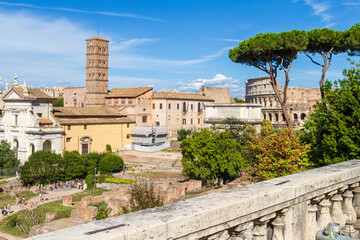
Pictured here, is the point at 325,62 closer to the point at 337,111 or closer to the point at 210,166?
the point at 210,166

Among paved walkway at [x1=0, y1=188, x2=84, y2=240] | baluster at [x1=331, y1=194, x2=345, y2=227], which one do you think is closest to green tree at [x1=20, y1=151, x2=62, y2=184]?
paved walkway at [x1=0, y1=188, x2=84, y2=240]

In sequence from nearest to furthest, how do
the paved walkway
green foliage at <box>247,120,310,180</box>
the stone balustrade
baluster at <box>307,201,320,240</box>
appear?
the stone balustrade → baluster at <box>307,201,320,240</box> → green foliage at <box>247,120,310,180</box> → the paved walkway

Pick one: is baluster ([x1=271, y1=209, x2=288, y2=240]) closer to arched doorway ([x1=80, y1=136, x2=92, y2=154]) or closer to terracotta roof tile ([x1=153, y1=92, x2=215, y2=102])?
arched doorway ([x1=80, y1=136, x2=92, y2=154])

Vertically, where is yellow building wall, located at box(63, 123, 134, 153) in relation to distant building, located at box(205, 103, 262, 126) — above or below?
below

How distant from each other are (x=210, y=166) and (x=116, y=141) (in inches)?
916

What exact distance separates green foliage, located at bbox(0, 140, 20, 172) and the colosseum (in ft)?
147

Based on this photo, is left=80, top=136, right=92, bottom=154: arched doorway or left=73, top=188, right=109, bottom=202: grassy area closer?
left=73, top=188, right=109, bottom=202: grassy area

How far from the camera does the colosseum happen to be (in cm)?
6488

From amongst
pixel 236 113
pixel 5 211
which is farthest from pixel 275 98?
pixel 5 211

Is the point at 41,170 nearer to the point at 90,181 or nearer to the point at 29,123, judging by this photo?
the point at 90,181

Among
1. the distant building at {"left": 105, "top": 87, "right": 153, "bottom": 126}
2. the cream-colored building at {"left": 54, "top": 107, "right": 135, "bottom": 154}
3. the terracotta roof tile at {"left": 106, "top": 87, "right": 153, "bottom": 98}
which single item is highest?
the terracotta roof tile at {"left": 106, "top": 87, "right": 153, "bottom": 98}

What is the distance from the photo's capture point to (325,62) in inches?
1031

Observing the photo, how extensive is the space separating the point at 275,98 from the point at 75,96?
41.5 m

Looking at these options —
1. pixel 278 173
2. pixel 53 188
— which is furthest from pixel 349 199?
pixel 53 188
